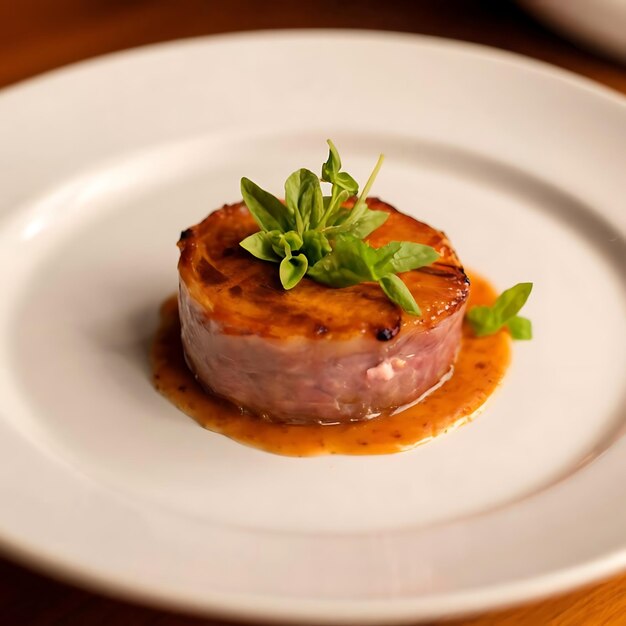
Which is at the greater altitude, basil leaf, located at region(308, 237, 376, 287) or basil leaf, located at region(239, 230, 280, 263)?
basil leaf, located at region(308, 237, 376, 287)

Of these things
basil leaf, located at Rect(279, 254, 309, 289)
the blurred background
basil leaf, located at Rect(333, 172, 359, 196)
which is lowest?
basil leaf, located at Rect(279, 254, 309, 289)

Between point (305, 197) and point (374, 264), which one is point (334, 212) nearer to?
point (305, 197)

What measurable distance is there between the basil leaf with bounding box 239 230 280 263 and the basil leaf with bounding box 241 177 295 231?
0.22ft

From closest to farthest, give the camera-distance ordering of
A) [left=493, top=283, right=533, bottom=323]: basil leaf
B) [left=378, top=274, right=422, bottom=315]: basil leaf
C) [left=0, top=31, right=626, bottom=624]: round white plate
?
[left=0, top=31, right=626, bottom=624]: round white plate
[left=378, top=274, right=422, bottom=315]: basil leaf
[left=493, top=283, right=533, bottom=323]: basil leaf

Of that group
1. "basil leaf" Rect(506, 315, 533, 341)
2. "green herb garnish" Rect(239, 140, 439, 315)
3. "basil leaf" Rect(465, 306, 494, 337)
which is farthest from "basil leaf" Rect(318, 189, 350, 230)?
"basil leaf" Rect(506, 315, 533, 341)

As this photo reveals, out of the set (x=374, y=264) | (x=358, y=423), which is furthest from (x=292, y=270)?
(x=358, y=423)

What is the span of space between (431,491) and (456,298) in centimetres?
59

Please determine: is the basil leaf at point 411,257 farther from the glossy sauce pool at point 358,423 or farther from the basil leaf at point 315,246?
the glossy sauce pool at point 358,423

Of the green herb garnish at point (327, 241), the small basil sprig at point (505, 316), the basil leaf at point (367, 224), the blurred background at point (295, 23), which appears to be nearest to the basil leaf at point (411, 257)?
the green herb garnish at point (327, 241)

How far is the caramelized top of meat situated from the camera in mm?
2682

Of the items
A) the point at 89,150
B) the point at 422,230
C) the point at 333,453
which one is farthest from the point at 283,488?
the point at 89,150

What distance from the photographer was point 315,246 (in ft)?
9.07

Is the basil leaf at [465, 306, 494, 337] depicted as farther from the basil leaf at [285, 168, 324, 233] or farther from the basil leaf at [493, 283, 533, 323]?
the basil leaf at [285, 168, 324, 233]

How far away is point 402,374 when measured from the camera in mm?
2834
